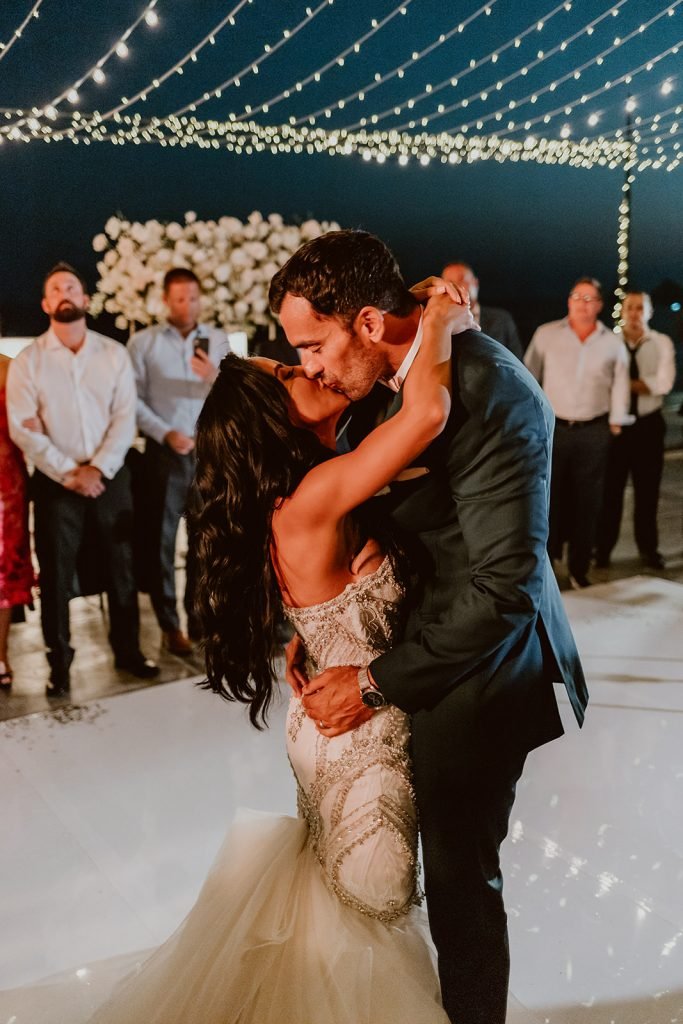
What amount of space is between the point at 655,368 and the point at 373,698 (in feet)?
15.4

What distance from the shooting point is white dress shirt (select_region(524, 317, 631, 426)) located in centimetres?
529

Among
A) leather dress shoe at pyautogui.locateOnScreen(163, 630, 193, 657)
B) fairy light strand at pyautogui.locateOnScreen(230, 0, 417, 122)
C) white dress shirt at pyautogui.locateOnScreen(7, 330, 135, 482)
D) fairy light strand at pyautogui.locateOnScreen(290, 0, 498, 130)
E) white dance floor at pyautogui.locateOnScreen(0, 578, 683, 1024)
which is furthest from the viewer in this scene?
fairy light strand at pyautogui.locateOnScreen(290, 0, 498, 130)

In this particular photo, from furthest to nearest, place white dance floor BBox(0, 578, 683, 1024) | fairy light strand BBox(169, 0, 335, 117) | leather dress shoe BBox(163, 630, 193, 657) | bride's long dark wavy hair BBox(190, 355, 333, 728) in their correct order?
fairy light strand BBox(169, 0, 335, 117)
leather dress shoe BBox(163, 630, 193, 657)
white dance floor BBox(0, 578, 683, 1024)
bride's long dark wavy hair BBox(190, 355, 333, 728)

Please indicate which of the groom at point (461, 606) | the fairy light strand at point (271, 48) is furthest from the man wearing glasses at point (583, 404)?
the groom at point (461, 606)

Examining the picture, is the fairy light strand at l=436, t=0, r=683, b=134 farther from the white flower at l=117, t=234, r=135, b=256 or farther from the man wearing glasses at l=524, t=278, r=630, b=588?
the white flower at l=117, t=234, r=135, b=256

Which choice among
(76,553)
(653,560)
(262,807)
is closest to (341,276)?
(262,807)

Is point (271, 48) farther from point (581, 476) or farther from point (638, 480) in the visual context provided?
point (638, 480)

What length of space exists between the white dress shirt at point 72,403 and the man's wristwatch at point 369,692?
8.36ft

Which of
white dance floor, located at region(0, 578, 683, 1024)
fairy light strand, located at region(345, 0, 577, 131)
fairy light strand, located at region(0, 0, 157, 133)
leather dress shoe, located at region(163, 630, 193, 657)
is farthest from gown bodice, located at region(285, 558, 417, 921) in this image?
fairy light strand, located at region(345, 0, 577, 131)

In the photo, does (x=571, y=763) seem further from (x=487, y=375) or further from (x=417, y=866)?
(x=487, y=375)

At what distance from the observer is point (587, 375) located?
17.3ft

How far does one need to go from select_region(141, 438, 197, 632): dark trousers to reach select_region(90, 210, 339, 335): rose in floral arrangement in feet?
3.82

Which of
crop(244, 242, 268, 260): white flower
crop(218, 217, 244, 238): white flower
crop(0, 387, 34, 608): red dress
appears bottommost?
crop(0, 387, 34, 608): red dress

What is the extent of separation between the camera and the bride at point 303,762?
1604mm
